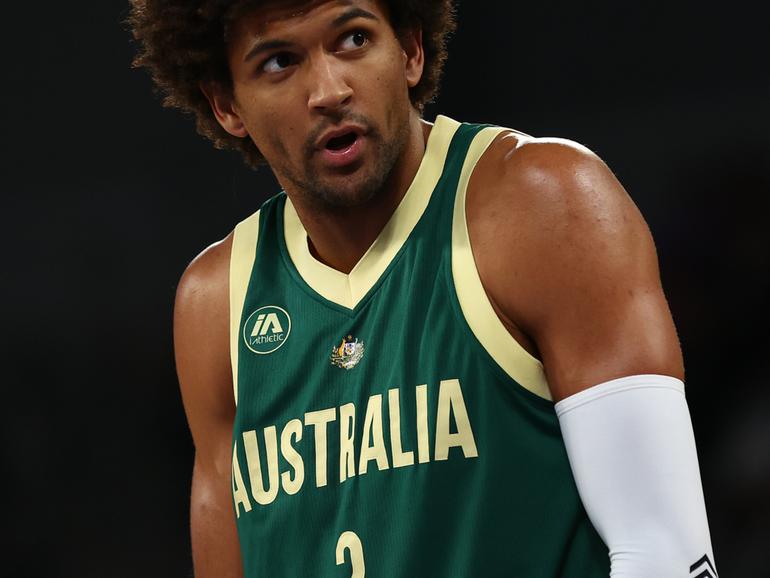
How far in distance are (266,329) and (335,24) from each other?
1.41 ft

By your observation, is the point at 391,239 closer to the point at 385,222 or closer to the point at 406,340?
the point at 385,222

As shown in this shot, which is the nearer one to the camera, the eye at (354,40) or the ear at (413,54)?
the eye at (354,40)

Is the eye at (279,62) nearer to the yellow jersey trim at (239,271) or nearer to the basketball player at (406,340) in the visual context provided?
the basketball player at (406,340)

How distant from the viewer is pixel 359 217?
1.56 meters

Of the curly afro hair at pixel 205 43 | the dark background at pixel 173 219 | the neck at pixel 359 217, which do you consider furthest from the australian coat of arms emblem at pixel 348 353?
the dark background at pixel 173 219

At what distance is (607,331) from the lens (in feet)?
4.07

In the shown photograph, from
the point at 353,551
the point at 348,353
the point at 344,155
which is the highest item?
the point at 344,155

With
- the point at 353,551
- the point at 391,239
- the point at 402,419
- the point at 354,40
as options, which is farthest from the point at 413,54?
the point at 353,551

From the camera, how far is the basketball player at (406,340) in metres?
1.25

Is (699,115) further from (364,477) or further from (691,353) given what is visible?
(364,477)

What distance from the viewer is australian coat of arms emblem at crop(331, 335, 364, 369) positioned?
1.49 metres

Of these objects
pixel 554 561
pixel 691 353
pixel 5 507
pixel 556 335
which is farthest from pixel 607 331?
pixel 5 507

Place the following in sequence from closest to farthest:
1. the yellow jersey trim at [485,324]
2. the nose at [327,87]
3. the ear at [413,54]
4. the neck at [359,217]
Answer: the yellow jersey trim at [485,324]
the nose at [327,87]
the neck at [359,217]
the ear at [413,54]

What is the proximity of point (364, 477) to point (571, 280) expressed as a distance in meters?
0.37
